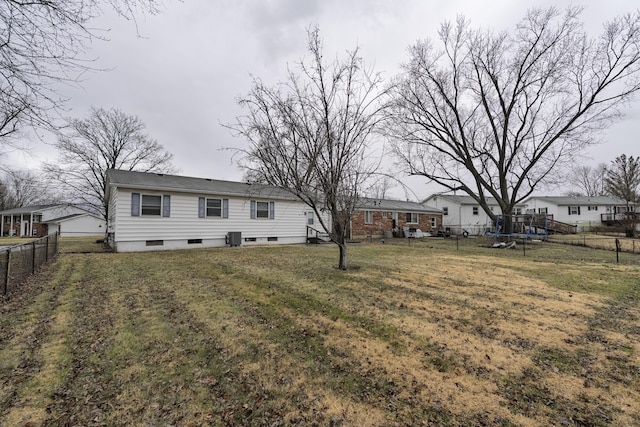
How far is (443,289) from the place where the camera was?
6.58 meters

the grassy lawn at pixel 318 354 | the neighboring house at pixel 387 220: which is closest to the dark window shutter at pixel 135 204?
the grassy lawn at pixel 318 354

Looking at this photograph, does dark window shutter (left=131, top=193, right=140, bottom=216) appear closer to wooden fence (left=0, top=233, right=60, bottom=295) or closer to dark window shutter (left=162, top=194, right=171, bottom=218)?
dark window shutter (left=162, top=194, right=171, bottom=218)

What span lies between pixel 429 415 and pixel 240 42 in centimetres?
971

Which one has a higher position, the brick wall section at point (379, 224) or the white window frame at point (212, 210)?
the white window frame at point (212, 210)

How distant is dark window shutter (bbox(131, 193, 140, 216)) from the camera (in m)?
12.8

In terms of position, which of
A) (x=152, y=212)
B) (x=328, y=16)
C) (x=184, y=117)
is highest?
(x=328, y=16)

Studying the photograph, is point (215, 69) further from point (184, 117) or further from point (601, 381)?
point (601, 381)

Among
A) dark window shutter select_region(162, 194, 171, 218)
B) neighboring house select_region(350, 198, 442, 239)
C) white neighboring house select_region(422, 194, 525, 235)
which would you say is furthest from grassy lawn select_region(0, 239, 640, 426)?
white neighboring house select_region(422, 194, 525, 235)

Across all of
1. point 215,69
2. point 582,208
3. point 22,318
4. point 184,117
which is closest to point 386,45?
point 215,69

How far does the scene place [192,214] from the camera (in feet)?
47.2

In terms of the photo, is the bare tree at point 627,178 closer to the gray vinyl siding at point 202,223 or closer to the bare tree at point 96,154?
the gray vinyl siding at point 202,223

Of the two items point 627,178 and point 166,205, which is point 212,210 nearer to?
point 166,205

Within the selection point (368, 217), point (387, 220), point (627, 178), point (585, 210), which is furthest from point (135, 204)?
point (585, 210)

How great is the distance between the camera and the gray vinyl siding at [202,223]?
41.8ft
